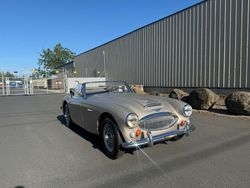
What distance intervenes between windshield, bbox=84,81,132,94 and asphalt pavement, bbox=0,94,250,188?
117cm

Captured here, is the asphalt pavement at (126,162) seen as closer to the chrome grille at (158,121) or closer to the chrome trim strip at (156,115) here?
the chrome grille at (158,121)

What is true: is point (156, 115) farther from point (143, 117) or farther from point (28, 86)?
point (28, 86)

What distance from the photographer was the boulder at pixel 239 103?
7.81 metres

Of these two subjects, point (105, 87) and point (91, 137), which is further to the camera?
point (105, 87)

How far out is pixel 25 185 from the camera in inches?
130

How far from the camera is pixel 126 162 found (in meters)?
4.04

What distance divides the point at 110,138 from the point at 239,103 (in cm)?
550

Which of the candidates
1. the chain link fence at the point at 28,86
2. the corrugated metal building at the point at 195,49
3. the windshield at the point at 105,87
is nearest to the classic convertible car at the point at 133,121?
the windshield at the point at 105,87

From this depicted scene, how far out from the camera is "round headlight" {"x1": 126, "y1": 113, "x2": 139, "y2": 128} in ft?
12.7

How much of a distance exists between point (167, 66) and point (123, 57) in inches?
261

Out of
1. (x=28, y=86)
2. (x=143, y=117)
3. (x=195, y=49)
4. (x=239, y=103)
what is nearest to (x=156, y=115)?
(x=143, y=117)

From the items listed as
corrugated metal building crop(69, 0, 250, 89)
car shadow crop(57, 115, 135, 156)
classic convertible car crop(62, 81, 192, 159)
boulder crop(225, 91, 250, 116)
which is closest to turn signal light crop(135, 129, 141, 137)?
classic convertible car crop(62, 81, 192, 159)

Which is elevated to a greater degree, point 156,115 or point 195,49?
point 195,49

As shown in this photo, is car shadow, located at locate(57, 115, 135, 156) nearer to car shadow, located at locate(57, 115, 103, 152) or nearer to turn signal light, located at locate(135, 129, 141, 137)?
car shadow, located at locate(57, 115, 103, 152)
